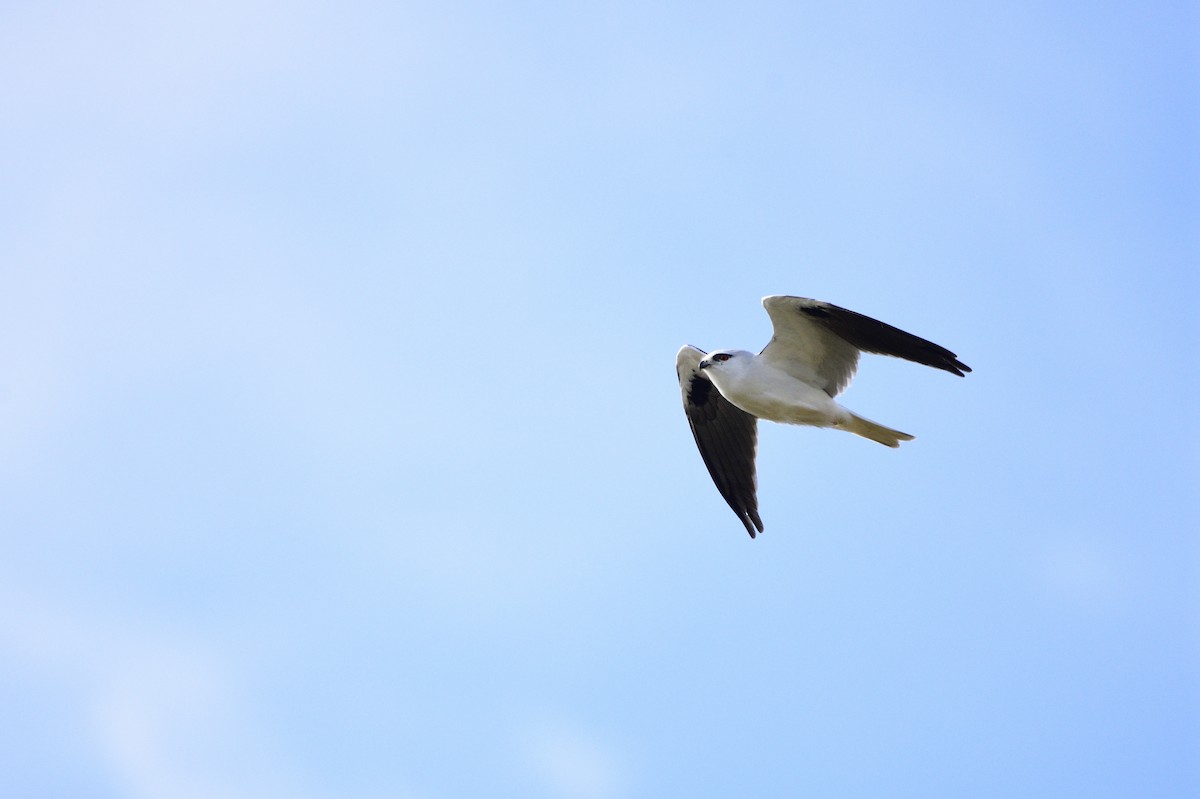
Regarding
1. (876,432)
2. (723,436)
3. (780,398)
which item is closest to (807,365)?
(780,398)

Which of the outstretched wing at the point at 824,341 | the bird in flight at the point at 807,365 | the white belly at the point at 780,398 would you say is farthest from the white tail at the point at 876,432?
the outstretched wing at the point at 824,341

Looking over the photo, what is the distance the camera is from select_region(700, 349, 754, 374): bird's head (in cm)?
1173

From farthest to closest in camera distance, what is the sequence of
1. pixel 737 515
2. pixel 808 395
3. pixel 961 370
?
pixel 737 515 < pixel 808 395 < pixel 961 370

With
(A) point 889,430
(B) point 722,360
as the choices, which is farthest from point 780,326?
(A) point 889,430

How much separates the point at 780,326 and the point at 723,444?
180 centimetres

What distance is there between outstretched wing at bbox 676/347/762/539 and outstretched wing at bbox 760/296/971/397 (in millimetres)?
1178

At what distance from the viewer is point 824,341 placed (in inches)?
469

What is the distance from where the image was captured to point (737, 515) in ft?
42.0

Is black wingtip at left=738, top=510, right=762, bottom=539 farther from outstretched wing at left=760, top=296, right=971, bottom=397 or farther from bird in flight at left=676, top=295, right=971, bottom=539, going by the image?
outstretched wing at left=760, top=296, right=971, bottom=397

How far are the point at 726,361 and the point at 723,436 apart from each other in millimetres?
1551

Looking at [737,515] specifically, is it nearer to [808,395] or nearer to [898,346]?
[808,395]

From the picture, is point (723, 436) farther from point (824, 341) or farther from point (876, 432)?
point (876, 432)

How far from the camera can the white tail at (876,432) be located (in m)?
11.3

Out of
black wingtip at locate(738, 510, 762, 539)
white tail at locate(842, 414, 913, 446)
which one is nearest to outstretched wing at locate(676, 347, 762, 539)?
black wingtip at locate(738, 510, 762, 539)
